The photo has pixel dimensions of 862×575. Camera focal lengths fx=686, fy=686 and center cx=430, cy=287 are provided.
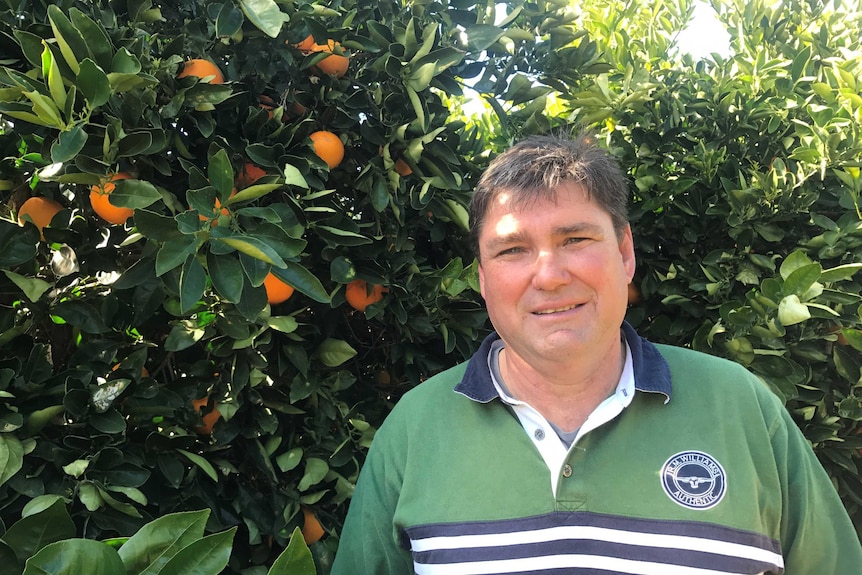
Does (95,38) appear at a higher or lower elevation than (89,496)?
higher

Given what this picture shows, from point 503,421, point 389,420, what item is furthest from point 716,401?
point 389,420

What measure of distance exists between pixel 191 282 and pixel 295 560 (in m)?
0.64

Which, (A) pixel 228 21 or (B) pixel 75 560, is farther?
(A) pixel 228 21

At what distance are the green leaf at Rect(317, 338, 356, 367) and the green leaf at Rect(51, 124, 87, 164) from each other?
0.64m

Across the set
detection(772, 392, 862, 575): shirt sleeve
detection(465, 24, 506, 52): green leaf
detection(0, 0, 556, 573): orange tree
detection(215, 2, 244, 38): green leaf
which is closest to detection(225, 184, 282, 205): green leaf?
detection(0, 0, 556, 573): orange tree

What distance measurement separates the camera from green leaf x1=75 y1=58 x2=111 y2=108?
→ 107 cm

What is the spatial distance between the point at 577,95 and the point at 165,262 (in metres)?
1.20

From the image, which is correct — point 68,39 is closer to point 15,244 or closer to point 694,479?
point 15,244

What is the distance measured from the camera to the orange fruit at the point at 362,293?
1544 millimetres

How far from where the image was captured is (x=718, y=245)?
190cm

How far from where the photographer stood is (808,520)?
4.05 ft

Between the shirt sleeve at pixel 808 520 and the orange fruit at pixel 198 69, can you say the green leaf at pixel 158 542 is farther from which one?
the shirt sleeve at pixel 808 520

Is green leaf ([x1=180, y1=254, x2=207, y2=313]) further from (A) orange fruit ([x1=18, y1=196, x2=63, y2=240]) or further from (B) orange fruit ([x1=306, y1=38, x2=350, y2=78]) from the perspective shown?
(B) orange fruit ([x1=306, y1=38, x2=350, y2=78])

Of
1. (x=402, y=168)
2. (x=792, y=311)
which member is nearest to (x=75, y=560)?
(x=402, y=168)
